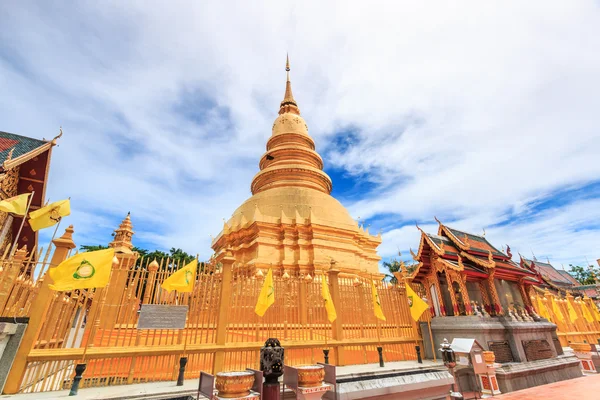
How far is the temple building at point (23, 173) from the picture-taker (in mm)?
9016

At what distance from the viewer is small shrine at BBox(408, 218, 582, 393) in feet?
25.5

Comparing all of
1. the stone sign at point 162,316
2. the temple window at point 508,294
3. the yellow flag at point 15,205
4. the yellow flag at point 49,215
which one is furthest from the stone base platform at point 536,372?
the yellow flag at point 15,205

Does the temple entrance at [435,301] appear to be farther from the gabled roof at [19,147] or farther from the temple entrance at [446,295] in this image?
the gabled roof at [19,147]

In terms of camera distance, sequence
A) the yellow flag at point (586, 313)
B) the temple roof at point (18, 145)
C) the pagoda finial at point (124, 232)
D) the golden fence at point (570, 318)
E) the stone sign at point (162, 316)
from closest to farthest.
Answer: the stone sign at point (162, 316), the temple roof at point (18, 145), the golden fence at point (570, 318), the yellow flag at point (586, 313), the pagoda finial at point (124, 232)

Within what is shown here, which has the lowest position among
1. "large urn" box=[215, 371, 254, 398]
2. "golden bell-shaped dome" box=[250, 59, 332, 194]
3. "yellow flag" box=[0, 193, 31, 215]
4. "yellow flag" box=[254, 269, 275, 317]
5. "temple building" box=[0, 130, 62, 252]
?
"large urn" box=[215, 371, 254, 398]

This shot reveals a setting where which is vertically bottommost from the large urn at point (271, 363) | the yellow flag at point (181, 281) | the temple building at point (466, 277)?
the large urn at point (271, 363)

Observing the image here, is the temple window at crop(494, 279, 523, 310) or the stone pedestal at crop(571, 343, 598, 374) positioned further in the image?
the stone pedestal at crop(571, 343, 598, 374)

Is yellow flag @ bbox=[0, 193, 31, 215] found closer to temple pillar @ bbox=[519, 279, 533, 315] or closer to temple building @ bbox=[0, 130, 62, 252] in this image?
temple building @ bbox=[0, 130, 62, 252]

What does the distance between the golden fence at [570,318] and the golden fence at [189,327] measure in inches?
315

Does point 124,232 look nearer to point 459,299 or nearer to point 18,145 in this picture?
point 18,145

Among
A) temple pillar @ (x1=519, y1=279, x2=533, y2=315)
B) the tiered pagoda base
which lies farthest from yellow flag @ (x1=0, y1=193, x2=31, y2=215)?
temple pillar @ (x1=519, y1=279, x2=533, y2=315)

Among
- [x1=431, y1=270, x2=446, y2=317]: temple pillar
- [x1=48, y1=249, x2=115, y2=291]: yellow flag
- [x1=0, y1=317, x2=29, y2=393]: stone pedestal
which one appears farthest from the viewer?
[x1=431, y1=270, x2=446, y2=317]: temple pillar

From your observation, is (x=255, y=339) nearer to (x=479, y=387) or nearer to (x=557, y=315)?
(x=479, y=387)

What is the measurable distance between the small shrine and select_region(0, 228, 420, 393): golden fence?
1.29 metres
